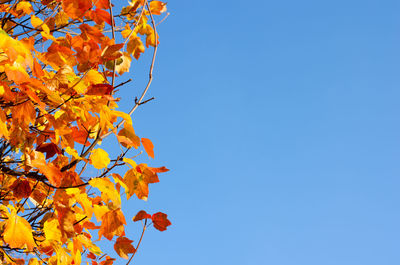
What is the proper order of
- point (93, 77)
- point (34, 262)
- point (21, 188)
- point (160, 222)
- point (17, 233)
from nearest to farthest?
point (17, 233) < point (93, 77) < point (160, 222) < point (21, 188) < point (34, 262)

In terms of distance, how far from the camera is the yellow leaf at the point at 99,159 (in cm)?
228

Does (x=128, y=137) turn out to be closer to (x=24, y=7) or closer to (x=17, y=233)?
(x=17, y=233)

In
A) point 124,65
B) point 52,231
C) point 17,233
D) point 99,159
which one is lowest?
point 17,233

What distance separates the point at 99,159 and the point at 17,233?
1.94ft

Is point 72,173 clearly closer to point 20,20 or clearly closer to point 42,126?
point 42,126

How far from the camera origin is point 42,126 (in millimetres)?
3299

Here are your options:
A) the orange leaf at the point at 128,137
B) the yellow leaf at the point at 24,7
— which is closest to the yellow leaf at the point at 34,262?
the orange leaf at the point at 128,137

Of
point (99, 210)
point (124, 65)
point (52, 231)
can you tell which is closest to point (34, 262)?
point (52, 231)

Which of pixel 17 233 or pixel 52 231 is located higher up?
pixel 52 231

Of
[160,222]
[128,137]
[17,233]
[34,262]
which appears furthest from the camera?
[34,262]

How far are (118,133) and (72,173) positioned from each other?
0.42 m

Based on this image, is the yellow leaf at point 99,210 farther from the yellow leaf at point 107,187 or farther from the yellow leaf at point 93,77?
the yellow leaf at point 93,77

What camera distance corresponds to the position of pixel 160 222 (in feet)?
8.29

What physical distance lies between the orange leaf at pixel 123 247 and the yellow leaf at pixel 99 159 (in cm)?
59
